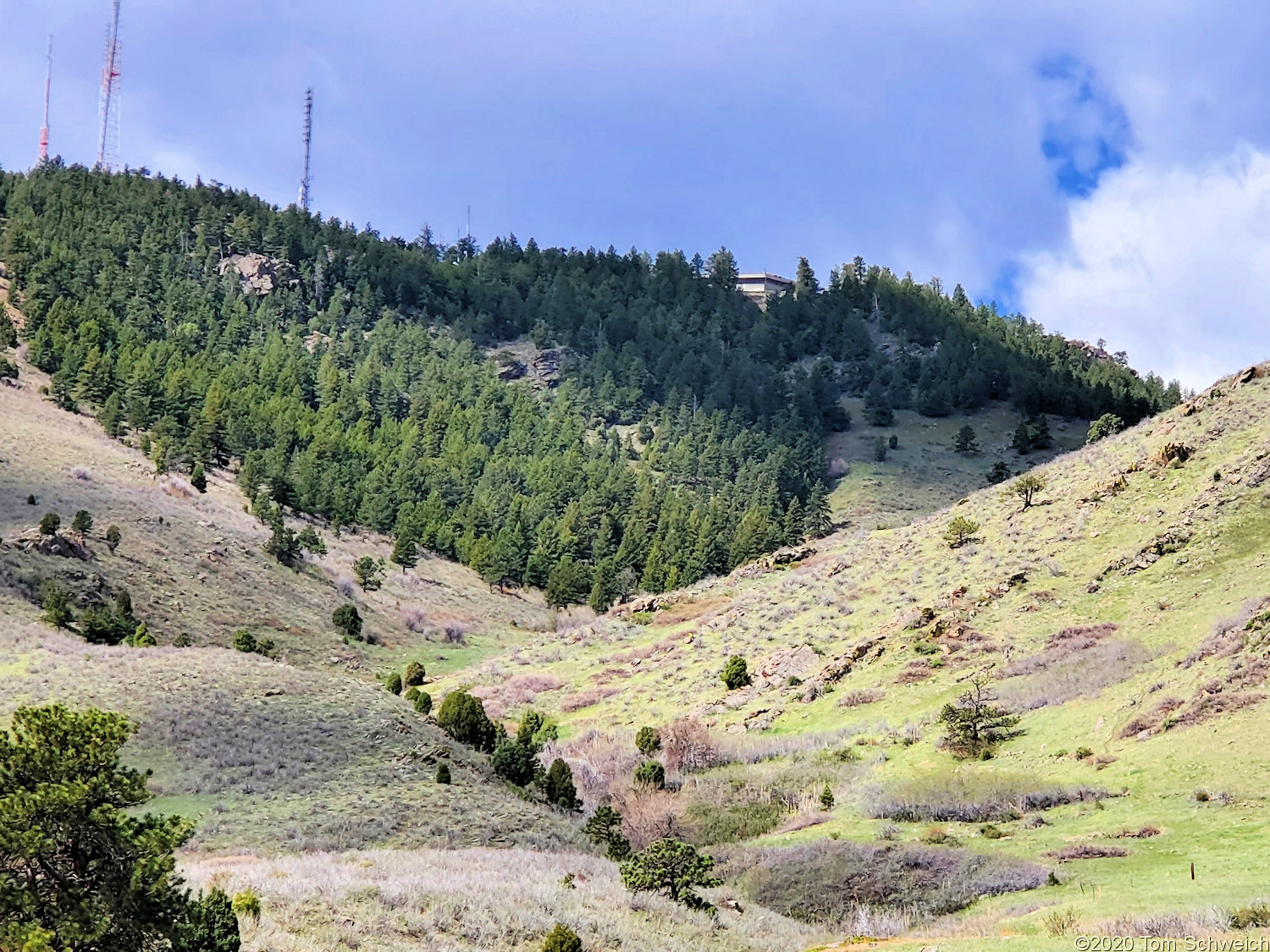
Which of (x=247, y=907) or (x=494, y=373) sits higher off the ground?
(x=494, y=373)

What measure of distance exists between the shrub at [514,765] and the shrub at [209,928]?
20412mm

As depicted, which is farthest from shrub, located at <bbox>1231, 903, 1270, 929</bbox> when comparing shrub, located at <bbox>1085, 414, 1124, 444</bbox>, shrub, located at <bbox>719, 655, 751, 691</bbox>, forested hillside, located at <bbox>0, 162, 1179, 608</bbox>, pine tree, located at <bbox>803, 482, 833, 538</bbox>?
shrub, located at <bbox>1085, 414, 1124, 444</bbox>

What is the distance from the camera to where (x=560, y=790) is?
32.5 meters

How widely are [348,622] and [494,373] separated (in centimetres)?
8752

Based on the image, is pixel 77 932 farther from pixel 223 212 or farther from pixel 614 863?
pixel 223 212

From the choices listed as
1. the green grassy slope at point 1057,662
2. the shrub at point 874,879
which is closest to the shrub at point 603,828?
the shrub at point 874,879

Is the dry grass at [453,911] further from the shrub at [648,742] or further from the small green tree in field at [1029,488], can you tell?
the small green tree in field at [1029,488]

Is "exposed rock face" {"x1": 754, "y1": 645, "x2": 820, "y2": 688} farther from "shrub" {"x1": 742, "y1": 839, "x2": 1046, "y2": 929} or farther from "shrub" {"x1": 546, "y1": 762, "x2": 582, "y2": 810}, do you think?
"shrub" {"x1": 742, "y1": 839, "x2": 1046, "y2": 929}

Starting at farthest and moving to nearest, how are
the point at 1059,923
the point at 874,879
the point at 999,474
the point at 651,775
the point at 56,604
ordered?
the point at 999,474
the point at 56,604
the point at 651,775
the point at 874,879
the point at 1059,923

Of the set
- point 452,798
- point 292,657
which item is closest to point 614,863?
point 452,798

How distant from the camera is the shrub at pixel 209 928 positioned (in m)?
11.8

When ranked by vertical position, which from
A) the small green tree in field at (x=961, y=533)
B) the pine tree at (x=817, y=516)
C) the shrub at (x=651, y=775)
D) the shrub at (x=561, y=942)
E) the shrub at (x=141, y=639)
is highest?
the pine tree at (x=817, y=516)

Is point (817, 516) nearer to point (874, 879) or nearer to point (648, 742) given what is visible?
point (648, 742)

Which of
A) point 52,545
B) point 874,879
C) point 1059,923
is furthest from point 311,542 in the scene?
point 1059,923
